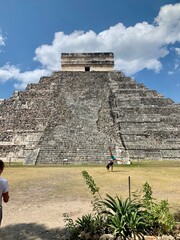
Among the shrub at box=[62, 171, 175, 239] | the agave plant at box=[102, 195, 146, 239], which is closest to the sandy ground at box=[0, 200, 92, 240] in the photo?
the shrub at box=[62, 171, 175, 239]

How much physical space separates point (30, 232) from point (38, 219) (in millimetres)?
789

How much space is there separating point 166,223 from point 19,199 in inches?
196

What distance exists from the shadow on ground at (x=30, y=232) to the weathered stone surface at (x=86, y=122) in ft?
37.4

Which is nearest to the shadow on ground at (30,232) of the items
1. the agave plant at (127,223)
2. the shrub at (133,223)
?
the shrub at (133,223)

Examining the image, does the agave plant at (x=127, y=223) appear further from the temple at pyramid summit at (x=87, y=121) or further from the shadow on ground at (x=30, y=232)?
the temple at pyramid summit at (x=87, y=121)

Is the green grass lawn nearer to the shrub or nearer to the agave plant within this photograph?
the shrub

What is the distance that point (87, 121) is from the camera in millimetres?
22234

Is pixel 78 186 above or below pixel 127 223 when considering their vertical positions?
above

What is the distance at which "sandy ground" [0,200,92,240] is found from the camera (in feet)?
17.9

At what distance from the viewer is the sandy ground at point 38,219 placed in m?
5.45

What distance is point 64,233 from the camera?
5441mm

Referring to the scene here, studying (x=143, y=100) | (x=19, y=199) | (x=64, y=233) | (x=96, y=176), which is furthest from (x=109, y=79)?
(x=64, y=233)

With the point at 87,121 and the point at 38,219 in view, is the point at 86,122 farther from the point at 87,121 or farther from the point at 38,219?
the point at 38,219

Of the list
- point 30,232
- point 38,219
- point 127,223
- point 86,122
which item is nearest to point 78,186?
point 38,219
